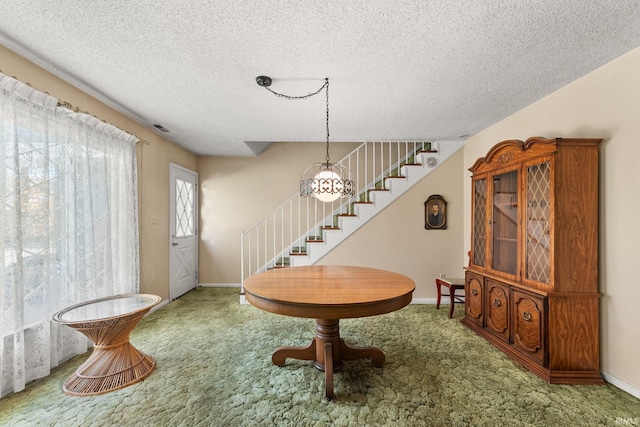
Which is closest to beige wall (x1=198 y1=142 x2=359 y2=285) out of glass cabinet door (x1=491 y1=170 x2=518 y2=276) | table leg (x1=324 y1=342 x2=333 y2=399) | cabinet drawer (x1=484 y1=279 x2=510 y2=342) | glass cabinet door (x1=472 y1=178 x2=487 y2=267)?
glass cabinet door (x1=472 y1=178 x2=487 y2=267)

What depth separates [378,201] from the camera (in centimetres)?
391

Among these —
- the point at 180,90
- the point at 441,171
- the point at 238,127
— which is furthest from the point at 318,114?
the point at 441,171

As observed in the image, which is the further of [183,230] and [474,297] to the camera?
[183,230]

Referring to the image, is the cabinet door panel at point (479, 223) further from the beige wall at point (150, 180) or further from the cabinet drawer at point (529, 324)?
the beige wall at point (150, 180)

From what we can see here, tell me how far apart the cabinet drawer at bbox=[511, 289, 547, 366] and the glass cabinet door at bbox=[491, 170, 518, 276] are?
0.86 ft

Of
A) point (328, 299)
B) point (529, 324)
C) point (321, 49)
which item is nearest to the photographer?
point (328, 299)

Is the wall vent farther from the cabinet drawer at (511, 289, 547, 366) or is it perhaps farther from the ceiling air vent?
the cabinet drawer at (511, 289, 547, 366)

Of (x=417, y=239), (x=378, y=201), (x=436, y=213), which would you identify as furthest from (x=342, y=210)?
(x=436, y=213)

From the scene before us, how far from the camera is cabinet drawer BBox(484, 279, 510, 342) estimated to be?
239 centimetres

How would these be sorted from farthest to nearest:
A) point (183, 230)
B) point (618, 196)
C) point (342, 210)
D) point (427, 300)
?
1. point (342, 210)
2. point (183, 230)
3. point (427, 300)
4. point (618, 196)

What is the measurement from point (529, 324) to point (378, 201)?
88.9 inches

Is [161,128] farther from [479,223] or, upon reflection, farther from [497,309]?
[497,309]

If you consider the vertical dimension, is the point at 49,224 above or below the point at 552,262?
above

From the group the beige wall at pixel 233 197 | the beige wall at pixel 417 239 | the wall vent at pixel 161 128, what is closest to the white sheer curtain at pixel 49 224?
the wall vent at pixel 161 128
